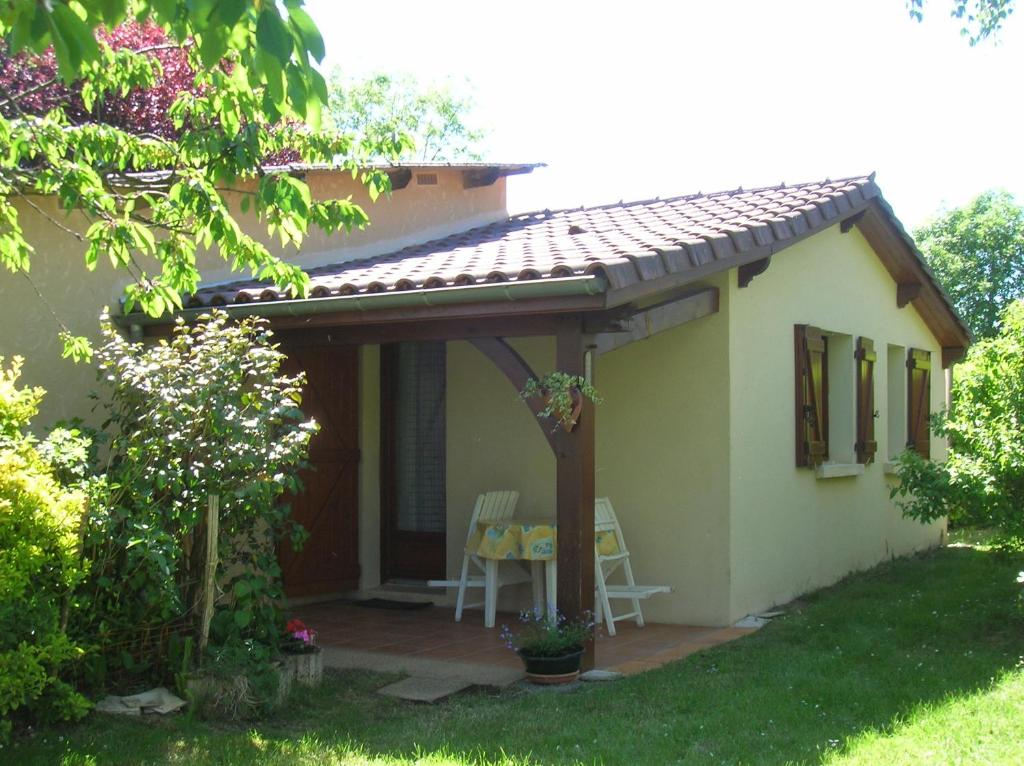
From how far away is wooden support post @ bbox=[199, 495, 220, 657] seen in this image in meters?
6.02

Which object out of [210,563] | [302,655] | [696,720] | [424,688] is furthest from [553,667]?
[210,563]

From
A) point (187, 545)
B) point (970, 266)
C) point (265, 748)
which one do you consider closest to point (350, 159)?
point (187, 545)

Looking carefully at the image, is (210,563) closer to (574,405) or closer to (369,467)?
(574,405)

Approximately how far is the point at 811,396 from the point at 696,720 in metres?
4.70

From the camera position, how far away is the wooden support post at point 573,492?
6277 millimetres

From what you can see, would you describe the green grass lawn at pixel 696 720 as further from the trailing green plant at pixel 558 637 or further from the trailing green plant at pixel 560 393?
the trailing green plant at pixel 560 393

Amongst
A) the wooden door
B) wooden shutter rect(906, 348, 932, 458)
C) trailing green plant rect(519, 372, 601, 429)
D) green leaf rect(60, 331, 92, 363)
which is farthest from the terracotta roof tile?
wooden shutter rect(906, 348, 932, 458)

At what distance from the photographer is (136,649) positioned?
231 inches

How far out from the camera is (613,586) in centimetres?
823

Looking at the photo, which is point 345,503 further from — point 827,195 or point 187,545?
point 827,195

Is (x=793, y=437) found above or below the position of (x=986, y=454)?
above

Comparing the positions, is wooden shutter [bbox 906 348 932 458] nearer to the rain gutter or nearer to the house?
the house

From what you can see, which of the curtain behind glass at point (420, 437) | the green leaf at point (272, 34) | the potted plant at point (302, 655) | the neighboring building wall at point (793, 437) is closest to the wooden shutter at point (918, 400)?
the neighboring building wall at point (793, 437)

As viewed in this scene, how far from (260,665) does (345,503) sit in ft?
13.0
